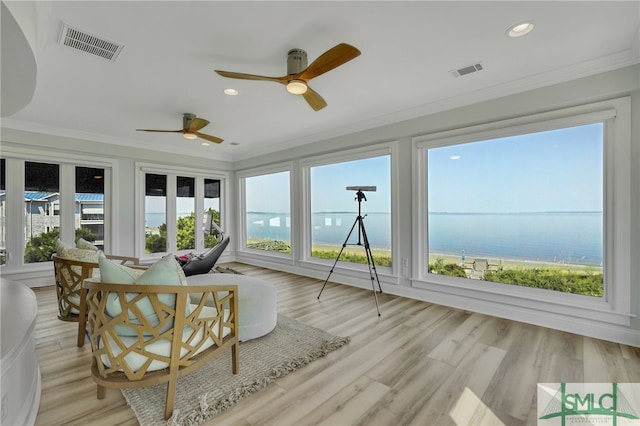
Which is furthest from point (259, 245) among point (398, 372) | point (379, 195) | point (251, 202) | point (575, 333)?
point (575, 333)

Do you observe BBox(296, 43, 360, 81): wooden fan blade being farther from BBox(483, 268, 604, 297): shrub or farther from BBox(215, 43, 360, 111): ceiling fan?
BBox(483, 268, 604, 297): shrub

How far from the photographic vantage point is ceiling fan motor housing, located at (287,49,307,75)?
250cm

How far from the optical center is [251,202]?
6.89 meters

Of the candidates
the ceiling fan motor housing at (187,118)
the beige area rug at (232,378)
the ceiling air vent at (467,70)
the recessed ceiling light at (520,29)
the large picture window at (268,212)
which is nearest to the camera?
the beige area rug at (232,378)

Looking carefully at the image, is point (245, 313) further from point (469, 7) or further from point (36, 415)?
point (469, 7)

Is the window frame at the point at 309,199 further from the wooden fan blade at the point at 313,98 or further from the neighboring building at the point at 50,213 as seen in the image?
the neighboring building at the point at 50,213

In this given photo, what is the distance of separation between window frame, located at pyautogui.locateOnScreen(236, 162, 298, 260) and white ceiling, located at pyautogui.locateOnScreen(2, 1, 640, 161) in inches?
70.7

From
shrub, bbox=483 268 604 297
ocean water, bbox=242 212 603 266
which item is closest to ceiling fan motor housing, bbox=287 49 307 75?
ocean water, bbox=242 212 603 266

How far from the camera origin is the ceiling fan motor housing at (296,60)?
2504 mm

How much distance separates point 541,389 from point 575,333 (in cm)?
138

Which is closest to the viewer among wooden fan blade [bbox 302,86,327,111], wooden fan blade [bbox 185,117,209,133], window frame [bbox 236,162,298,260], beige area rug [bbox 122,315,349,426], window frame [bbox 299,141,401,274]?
beige area rug [bbox 122,315,349,426]

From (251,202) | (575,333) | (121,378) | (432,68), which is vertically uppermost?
(432,68)

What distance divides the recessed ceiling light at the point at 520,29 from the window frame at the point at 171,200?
586 centimetres

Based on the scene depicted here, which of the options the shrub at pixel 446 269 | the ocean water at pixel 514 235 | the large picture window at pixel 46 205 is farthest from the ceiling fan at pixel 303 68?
the large picture window at pixel 46 205
